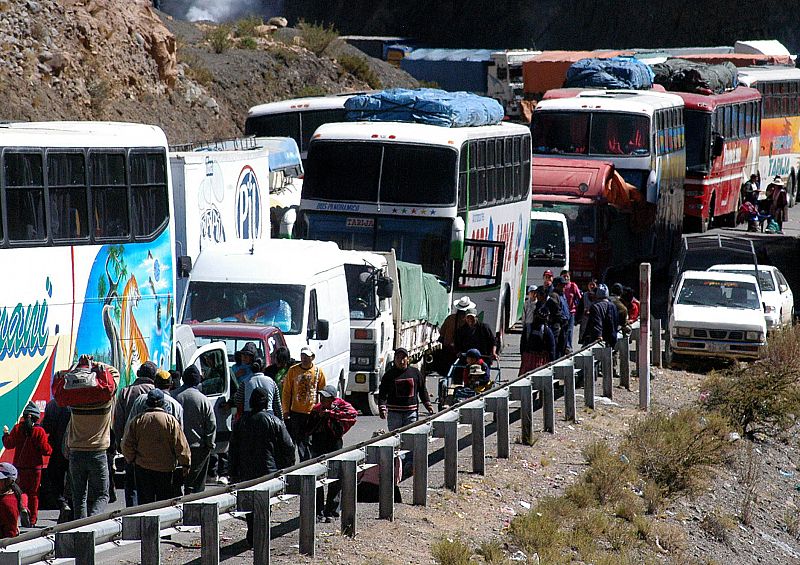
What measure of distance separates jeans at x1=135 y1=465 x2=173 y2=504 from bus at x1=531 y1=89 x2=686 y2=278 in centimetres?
2103

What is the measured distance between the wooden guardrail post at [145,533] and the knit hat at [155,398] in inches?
96.3

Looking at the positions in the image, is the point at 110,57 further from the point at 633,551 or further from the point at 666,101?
the point at 633,551

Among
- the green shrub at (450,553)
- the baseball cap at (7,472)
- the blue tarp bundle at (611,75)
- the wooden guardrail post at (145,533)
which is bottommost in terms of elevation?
the green shrub at (450,553)

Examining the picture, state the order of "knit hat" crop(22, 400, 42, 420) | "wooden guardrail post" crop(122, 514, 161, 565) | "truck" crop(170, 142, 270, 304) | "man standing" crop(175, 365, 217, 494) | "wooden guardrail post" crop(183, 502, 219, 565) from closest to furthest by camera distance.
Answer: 1. "wooden guardrail post" crop(122, 514, 161, 565)
2. "wooden guardrail post" crop(183, 502, 219, 565)
3. "man standing" crop(175, 365, 217, 494)
4. "knit hat" crop(22, 400, 42, 420)
5. "truck" crop(170, 142, 270, 304)

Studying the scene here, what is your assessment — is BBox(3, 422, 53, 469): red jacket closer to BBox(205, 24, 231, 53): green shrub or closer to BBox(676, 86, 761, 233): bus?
BBox(676, 86, 761, 233): bus

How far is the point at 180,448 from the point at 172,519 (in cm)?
199

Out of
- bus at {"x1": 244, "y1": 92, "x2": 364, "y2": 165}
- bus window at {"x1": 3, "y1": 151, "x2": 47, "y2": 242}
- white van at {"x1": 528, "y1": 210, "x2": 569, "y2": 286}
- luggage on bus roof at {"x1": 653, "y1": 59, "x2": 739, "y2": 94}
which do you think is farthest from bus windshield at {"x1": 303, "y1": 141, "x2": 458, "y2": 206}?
luggage on bus roof at {"x1": 653, "y1": 59, "x2": 739, "y2": 94}

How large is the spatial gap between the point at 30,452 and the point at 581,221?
61.8ft

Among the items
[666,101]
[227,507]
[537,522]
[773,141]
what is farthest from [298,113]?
[227,507]

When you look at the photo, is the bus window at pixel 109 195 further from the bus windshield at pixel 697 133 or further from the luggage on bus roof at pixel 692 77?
the luggage on bus roof at pixel 692 77

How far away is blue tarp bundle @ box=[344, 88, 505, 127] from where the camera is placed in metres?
24.6

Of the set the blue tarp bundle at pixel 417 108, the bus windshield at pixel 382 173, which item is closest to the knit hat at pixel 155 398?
the bus windshield at pixel 382 173

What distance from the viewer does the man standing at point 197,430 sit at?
42.2 feet

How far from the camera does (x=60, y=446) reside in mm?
13453
